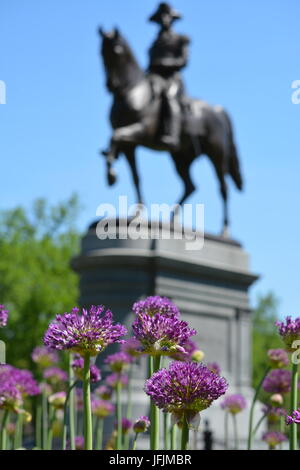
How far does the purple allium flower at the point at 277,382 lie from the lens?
15.9 ft

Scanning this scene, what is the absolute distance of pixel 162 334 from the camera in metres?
2.77

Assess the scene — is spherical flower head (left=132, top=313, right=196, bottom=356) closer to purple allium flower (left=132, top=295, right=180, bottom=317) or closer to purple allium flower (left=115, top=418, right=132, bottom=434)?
purple allium flower (left=132, top=295, right=180, bottom=317)

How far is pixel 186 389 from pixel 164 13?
14.5m

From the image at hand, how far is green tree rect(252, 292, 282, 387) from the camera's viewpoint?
42.8 metres

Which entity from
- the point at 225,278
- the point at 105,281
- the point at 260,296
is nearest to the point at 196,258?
the point at 225,278

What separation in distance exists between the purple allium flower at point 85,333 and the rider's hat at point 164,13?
14.3 meters

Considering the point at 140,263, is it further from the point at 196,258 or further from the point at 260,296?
the point at 260,296

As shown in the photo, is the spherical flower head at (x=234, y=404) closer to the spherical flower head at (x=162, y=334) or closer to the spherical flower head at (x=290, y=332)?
the spherical flower head at (x=290, y=332)

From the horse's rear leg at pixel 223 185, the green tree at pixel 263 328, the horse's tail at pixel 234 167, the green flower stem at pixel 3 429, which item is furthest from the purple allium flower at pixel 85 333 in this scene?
the green tree at pixel 263 328

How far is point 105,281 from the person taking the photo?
46.0 ft

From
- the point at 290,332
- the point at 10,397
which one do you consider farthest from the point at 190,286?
the point at 290,332

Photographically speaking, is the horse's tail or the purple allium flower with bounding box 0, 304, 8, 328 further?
the horse's tail

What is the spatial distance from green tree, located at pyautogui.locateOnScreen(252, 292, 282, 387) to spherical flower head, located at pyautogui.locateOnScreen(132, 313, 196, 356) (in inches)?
1558

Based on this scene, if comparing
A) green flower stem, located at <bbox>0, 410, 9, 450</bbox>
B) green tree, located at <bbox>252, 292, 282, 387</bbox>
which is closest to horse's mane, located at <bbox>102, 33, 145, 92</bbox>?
green flower stem, located at <bbox>0, 410, 9, 450</bbox>
